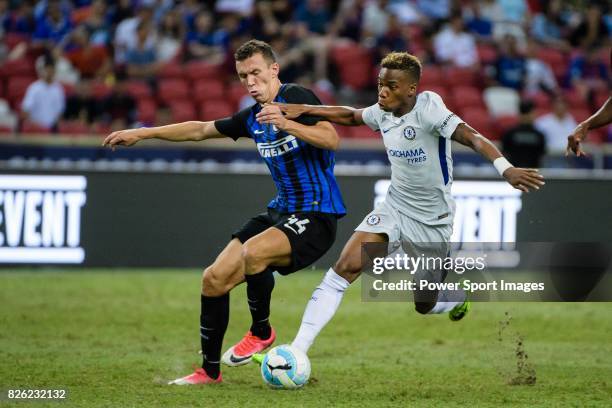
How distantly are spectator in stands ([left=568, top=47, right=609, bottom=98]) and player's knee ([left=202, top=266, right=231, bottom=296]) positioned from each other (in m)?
12.5

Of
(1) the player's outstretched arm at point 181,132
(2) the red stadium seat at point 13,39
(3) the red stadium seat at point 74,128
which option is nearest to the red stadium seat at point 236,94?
(3) the red stadium seat at point 74,128

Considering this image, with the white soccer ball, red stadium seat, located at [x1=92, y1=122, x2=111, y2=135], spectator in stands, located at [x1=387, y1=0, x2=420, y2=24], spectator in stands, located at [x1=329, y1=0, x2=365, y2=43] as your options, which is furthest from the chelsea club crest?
spectator in stands, located at [x1=387, y1=0, x2=420, y2=24]

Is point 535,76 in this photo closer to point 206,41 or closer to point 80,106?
point 206,41

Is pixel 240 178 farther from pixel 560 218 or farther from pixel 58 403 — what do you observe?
pixel 58 403

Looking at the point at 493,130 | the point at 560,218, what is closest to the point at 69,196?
the point at 560,218

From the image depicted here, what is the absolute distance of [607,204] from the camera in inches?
493

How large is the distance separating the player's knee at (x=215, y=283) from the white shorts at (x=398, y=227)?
97cm

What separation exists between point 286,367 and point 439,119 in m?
1.87

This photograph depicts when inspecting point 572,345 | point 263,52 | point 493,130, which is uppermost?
point 263,52

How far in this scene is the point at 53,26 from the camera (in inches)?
689

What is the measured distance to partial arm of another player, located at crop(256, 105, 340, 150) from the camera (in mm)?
6473

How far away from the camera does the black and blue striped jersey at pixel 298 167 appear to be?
696cm

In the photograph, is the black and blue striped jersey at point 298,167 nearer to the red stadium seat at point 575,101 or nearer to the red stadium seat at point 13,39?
the red stadium seat at point 575,101

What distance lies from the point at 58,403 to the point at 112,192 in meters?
6.70
